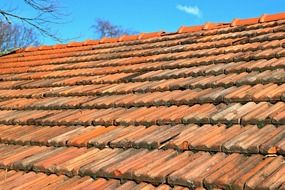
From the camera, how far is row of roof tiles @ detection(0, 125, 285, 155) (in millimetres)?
2457

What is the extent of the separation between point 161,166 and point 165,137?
401mm

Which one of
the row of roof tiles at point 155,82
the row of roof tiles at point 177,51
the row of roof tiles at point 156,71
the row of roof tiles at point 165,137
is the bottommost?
the row of roof tiles at point 165,137

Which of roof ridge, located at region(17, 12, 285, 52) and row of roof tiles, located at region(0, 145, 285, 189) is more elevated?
roof ridge, located at region(17, 12, 285, 52)

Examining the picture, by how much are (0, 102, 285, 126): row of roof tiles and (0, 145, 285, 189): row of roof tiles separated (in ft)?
1.33

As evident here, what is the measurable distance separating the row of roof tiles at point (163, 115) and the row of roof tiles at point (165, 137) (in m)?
0.07

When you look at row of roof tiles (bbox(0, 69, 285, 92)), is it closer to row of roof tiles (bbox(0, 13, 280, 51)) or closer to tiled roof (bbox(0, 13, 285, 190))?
tiled roof (bbox(0, 13, 285, 190))

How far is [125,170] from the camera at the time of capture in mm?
2617

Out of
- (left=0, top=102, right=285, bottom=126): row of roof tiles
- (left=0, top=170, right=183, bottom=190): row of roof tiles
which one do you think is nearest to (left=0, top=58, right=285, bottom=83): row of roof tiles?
(left=0, top=102, right=285, bottom=126): row of roof tiles

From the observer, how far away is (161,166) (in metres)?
2.54

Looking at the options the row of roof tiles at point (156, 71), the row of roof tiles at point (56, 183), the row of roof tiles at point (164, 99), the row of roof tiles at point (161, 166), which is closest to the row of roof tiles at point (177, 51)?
the row of roof tiles at point (156, 71)

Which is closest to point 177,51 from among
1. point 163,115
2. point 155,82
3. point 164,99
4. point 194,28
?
point 194,28

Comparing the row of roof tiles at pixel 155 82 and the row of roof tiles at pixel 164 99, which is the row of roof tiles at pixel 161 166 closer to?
the row of roof tiles at pixel 164 99

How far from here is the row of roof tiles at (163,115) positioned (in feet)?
9.18

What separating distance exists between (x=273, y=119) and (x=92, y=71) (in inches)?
121
